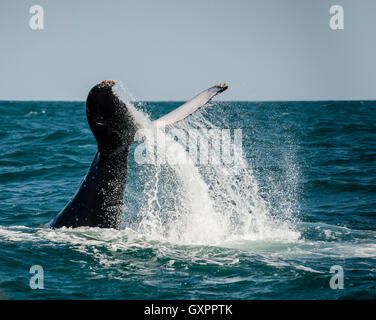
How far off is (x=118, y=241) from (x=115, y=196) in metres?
0.82

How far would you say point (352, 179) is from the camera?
47.7 feet

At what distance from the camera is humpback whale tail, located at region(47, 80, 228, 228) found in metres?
6.46

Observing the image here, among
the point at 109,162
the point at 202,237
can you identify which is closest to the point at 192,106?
the point at 109,162

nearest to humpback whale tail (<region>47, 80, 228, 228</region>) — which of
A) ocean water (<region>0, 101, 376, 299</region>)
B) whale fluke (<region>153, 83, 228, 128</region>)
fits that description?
whale fluke (<region>153, 83, 228, 128</region>)

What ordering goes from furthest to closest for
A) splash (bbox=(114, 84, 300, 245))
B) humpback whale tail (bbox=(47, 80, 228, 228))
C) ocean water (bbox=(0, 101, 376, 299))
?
1. splash (bbox=(114, 84, 300, 245))
2. humpback whale tail (bbox=(47, 80, 228, 228))
3. ocean water (bbox=(0, 101, 376, 299))

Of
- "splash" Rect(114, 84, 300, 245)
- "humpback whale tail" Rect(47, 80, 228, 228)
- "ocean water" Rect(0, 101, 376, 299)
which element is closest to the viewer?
"ocean water" Rect(0, 101, 376, 299)

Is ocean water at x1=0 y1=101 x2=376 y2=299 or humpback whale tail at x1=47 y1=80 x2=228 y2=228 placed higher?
humpback whale tail at x1=47 y1=80 x2=228 y2=228

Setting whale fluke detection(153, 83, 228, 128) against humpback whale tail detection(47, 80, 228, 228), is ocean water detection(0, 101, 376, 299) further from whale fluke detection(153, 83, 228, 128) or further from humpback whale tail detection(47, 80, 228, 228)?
whale fluke detection(153, 83, 228, 128)

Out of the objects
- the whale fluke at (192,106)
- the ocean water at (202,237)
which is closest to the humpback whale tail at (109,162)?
the whale fluke at (192,106)

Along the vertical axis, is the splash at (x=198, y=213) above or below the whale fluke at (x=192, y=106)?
below

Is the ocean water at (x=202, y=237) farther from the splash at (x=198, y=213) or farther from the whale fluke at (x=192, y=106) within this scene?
the whale fluke at (x=192, y=106)

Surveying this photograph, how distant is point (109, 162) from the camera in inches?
271

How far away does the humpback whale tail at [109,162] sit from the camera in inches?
254
